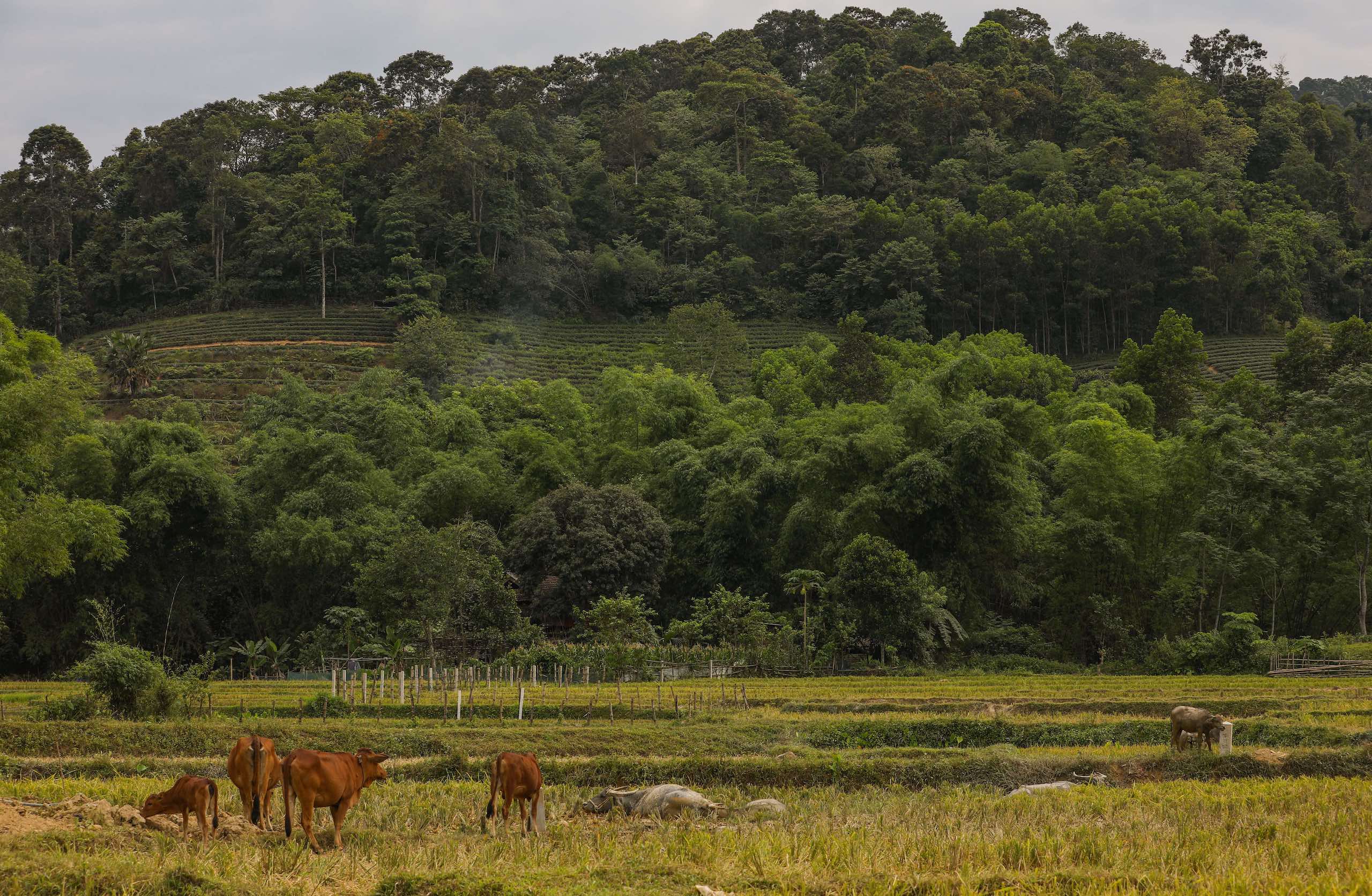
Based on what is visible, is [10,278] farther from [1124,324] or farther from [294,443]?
[1124,324]

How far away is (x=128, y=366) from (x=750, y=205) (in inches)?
1949

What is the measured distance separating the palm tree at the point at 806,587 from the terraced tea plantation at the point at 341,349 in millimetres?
29158

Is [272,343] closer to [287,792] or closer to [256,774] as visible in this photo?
[256,774]

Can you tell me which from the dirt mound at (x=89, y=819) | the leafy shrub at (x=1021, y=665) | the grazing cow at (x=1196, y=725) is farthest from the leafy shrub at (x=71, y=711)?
the leafy shrub at (x=1021, y=665)

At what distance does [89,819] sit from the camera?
1250 cm

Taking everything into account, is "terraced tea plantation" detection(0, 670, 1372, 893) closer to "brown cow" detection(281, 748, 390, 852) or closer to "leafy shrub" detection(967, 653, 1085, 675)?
"brown cow" detection(281, 748, 390, 852)

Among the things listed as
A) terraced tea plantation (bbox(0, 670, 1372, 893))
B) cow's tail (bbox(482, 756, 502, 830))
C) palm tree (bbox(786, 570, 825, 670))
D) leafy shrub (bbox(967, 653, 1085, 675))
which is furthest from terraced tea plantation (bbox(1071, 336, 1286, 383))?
cow's tail (bbox(482, 756, 502, 830))

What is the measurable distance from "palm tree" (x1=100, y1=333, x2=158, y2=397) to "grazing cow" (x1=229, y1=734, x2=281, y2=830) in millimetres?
58565

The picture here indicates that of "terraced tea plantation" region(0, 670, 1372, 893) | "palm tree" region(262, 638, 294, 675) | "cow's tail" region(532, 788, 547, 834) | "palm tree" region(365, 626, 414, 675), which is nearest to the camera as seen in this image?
"terraced tea plantation" region(0, 670, 1372, 893)

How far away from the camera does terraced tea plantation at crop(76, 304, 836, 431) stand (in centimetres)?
6781

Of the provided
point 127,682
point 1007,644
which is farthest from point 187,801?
point 1007,644

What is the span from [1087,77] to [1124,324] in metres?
41.3

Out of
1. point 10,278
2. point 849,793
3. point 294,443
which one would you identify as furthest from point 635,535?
point 10,278

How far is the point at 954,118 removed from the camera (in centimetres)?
10662
